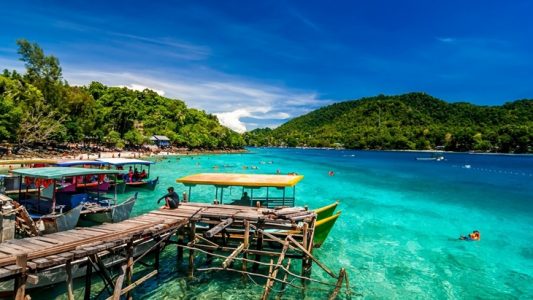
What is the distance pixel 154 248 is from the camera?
13.1 metres

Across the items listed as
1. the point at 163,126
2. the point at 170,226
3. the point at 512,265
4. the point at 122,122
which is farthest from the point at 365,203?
the point at 163,126

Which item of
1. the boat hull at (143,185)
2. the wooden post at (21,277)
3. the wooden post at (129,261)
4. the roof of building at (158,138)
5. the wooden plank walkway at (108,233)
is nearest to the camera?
the wooden post at (21,277)

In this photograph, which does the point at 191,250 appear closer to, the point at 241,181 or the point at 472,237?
the point at 241,181

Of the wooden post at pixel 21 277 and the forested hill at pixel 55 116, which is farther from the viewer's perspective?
the forested hill at pixel 55 116

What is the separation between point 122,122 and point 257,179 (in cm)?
9603

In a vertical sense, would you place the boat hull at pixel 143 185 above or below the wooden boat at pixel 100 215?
below

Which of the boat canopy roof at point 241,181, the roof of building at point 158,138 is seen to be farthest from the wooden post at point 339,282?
the roof of building at point 158,138

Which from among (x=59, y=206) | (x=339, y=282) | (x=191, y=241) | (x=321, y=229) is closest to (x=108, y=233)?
(x=191, y=241)

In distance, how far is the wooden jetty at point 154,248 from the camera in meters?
7.89

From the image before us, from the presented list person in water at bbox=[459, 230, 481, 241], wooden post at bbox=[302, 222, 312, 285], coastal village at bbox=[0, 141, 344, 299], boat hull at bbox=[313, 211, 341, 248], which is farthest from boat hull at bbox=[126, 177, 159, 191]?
person in water at bbox=[459, 230, 481, 241]

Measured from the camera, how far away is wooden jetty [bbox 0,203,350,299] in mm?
7891

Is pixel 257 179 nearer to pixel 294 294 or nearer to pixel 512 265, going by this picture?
pixel 294 294

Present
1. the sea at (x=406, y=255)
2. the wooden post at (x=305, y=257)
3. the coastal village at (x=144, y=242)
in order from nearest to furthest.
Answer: the coastal village at (x=144, y=242), the wooden post at (x=305, y=257), the sea at (x=406, y=255)

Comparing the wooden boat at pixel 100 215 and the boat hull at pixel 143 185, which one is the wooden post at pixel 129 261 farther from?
the boat hull at pixel 143 185
